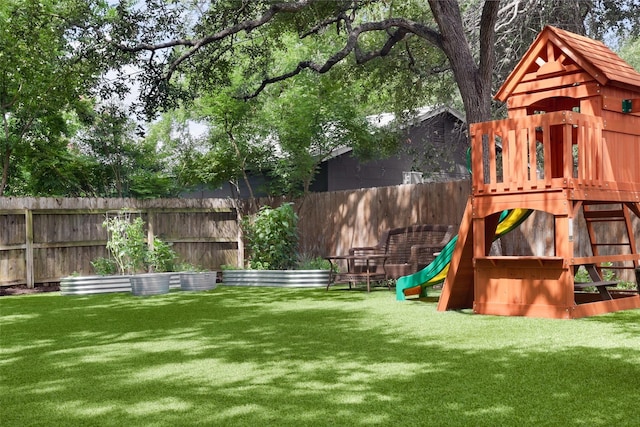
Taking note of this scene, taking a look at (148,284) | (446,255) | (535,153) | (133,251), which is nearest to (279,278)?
(148,284)

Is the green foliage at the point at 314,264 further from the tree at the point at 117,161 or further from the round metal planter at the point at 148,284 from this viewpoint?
the tree at the point at 117,161

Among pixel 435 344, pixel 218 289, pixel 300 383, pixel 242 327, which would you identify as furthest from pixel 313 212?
pixel 300 383

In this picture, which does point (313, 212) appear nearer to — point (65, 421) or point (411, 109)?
point (411, 109)

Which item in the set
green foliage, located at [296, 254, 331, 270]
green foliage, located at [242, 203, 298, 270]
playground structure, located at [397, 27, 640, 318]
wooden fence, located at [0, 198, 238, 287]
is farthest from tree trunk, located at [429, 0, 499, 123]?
wooden fence, located at [0, 198, 238, 287]

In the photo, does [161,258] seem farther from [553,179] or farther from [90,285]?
[553,179]

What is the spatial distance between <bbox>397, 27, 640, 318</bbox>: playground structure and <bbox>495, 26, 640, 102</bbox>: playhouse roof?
1 centimetres

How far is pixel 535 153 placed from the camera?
28.9 feet

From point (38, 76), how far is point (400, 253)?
897cm

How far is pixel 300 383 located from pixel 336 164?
Result: 16.5 metres

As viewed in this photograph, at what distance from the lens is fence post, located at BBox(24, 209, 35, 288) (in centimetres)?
1582

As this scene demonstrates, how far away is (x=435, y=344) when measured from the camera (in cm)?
700

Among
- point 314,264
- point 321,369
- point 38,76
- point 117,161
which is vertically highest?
point 38,76

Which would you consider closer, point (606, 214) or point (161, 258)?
point (606, 214)

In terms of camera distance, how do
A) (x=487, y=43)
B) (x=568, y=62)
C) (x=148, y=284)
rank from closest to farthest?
1. (x=568, y=62)
2. (x=487, y=43)
3. (x=148, y=284)
